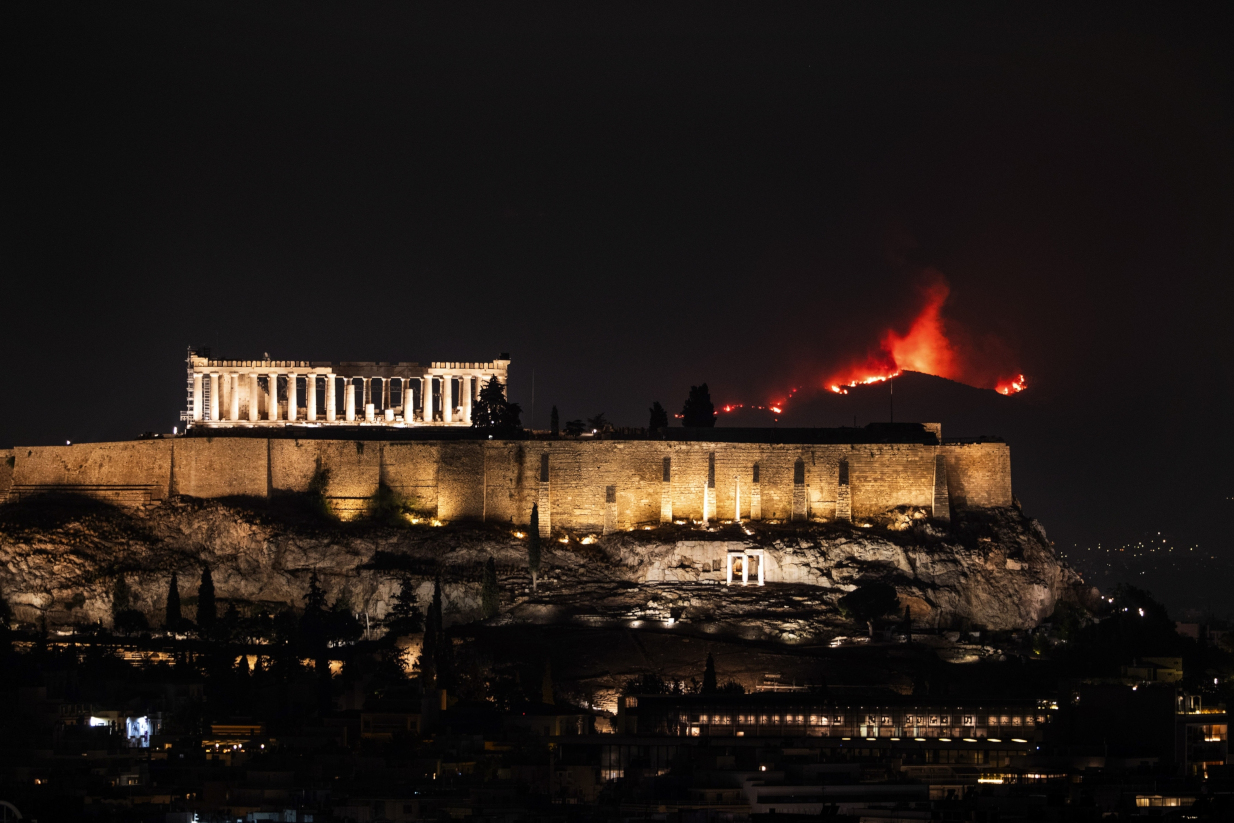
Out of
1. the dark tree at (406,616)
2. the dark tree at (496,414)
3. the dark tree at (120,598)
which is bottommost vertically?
the dark tree at (406,616)

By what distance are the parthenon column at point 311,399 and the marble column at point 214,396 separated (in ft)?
13.0

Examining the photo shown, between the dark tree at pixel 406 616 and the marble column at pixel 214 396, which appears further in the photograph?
the marble column at pixel 214 396

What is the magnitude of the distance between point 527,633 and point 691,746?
21.0 metres

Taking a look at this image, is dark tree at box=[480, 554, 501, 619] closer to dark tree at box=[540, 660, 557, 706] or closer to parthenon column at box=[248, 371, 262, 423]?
dark tree at box=[540, 660, 557, 706]

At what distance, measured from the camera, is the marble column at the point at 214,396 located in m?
115

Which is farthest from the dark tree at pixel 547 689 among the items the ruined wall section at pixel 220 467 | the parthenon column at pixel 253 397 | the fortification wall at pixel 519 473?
the parthenon column at pixel 253 397

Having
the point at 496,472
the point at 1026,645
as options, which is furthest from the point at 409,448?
the point at 1026,645

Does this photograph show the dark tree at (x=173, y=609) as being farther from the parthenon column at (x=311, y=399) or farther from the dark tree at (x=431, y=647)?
the parthenon column at (x=311, y=399)

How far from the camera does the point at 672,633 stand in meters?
95.4

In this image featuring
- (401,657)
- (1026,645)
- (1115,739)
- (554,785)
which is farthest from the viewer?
(1026,645)

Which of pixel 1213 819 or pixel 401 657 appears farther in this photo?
pixel 401 657

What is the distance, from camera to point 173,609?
9744 cm

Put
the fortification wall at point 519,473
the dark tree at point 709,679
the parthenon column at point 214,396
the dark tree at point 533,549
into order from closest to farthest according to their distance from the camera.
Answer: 1. the dark tree at point 709,679
2. the dark tree at point 533,549
3. the fortification wall at point 519,473
4. the parthenon column at point 214,396

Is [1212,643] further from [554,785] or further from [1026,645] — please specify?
[554,785]
